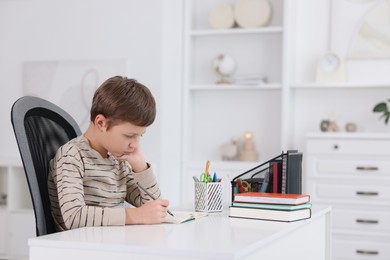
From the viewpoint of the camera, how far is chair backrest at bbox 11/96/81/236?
1.85m

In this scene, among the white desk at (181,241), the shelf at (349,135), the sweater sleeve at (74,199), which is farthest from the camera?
the shelf at (349,135)

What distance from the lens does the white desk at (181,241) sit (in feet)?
4.63

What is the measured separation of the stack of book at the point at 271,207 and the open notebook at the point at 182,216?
10cm

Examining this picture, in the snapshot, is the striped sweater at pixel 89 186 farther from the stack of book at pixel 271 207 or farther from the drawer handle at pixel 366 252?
the drawer handle at pixel 366 252

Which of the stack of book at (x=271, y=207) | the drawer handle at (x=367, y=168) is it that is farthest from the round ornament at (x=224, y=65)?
the stack of book at (x=271, y=207)

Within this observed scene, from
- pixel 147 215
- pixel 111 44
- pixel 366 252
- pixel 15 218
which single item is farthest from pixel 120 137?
pixel 15 218

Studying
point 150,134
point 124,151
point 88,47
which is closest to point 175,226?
point 124,151

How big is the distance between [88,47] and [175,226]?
10.5 ft

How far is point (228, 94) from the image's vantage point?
476 centimetres

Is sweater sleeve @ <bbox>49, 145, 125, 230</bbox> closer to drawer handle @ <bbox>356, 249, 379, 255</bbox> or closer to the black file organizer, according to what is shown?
the black file organizer

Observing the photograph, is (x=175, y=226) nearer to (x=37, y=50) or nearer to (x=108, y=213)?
(x=108, y=213)

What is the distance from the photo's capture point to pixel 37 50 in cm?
494

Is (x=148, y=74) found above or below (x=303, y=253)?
above

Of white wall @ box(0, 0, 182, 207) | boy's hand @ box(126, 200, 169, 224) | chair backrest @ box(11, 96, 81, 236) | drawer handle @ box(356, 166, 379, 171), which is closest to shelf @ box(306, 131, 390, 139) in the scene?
drawer handle @ box(356, 166, 379, 171)
